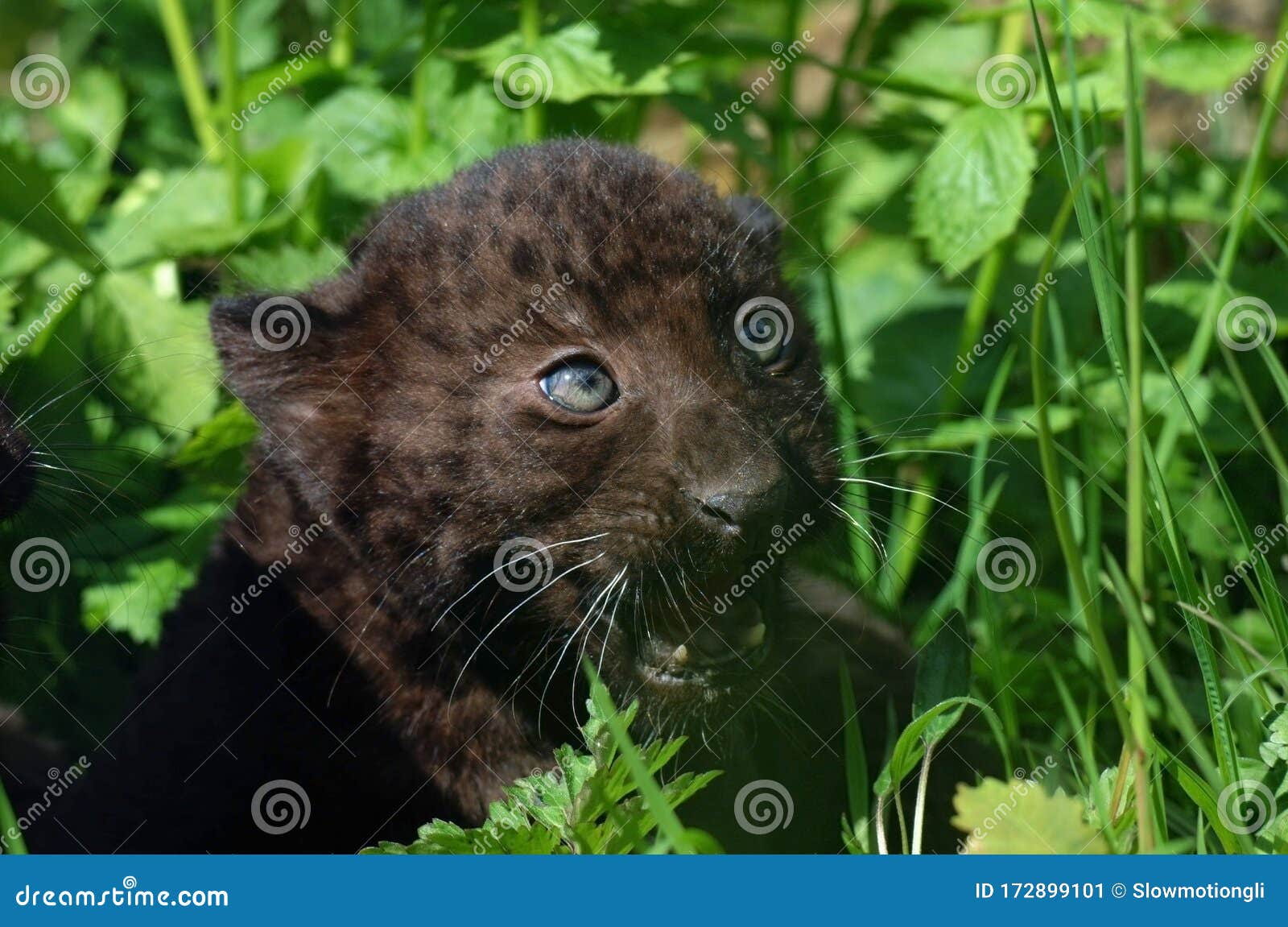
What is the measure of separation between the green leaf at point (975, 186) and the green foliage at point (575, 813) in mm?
2019

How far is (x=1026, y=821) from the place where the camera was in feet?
8.36

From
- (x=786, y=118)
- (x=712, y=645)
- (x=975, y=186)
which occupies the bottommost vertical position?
(x=712, y=645)

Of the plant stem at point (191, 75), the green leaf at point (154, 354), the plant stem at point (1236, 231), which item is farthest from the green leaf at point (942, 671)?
the plant stem at point (191, 75)

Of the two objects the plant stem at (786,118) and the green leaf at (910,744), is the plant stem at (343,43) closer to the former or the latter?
the plant stem at (786,118)

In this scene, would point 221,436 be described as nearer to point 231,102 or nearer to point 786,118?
point 231,102

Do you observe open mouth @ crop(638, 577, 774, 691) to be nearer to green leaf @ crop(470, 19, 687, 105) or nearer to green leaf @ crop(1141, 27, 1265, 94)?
green leaf @ crop(470, 19, 687, 105)

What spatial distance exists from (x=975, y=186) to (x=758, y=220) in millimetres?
718

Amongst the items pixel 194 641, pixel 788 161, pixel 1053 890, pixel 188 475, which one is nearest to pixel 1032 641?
pixel 1053 890

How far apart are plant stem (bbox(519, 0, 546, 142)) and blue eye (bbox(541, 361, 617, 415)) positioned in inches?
48.1

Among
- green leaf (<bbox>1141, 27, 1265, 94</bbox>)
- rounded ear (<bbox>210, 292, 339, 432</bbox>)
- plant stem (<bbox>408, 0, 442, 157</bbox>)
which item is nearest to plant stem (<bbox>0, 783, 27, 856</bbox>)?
rounded ear (<bbox>210, 292, 339, 432</bbox>)

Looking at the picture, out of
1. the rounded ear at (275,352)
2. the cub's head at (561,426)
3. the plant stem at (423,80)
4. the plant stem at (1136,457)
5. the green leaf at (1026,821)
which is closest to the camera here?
the green leaf at (1026,821)

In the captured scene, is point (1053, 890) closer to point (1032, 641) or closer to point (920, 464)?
point (1032, 641)

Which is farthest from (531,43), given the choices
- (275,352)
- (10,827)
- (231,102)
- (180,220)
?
(10,827)

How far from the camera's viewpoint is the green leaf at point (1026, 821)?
254cm
